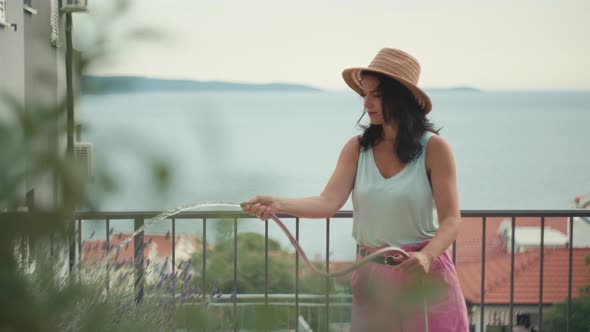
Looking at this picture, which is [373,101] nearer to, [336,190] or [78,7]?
[336,190]

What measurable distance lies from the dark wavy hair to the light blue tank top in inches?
1.3

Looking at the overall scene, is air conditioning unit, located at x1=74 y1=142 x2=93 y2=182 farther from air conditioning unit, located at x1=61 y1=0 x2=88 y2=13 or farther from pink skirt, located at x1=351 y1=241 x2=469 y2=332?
pink skirt, located at x1=351 y1=241 x2=469 y2=332

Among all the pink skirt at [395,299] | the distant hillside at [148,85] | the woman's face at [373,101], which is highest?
the woman's face at [373,101]

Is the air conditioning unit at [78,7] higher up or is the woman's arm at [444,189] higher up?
the air conditioning unit at [78,7]

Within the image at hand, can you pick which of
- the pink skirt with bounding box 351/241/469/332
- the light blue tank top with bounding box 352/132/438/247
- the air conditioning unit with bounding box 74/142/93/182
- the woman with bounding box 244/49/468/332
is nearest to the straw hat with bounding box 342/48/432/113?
the woman with bounding box 244/49/468/332

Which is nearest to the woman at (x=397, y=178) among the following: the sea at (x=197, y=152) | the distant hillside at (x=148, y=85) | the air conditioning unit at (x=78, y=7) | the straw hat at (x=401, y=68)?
the straw hat at (x=401, y=68)

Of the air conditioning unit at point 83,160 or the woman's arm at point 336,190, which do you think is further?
the woman's arm at point 336,190

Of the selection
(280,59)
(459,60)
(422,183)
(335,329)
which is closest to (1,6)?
(422,183)

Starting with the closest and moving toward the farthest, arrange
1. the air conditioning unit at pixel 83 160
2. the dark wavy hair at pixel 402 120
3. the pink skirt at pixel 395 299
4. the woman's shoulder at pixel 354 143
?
1. the air conditioning unit at pixel 83 160
2. the pink skirt at pixel 395 299
3. the dark wavy hair at pixel 402 120
4. the woman's shoulder at pixel 354 143

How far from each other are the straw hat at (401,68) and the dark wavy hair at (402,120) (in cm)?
3

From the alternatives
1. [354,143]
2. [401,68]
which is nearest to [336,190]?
[354,143]

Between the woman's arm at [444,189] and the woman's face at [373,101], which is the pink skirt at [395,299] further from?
the woman's face at [373,101]

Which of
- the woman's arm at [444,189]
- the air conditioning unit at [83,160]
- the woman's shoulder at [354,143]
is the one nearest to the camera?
the air conditioning unit at [83,160]

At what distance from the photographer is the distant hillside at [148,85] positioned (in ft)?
1.12
